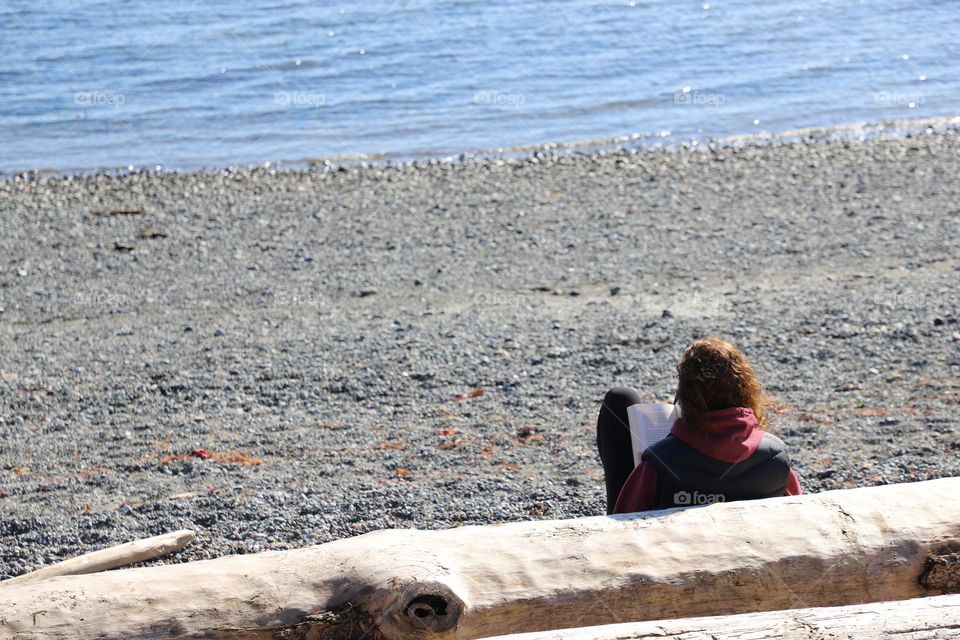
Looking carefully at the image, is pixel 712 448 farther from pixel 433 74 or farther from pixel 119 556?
pixel 433 74

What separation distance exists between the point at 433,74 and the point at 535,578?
2171cm

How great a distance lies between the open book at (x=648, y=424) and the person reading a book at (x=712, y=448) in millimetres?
330

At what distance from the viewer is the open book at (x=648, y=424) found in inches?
159

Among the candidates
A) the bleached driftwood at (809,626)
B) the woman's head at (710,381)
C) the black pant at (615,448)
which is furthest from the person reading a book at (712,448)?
the bleached driftwood at (809,626)

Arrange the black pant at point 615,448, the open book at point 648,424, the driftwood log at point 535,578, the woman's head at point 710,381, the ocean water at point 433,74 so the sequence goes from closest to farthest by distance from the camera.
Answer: the driftwood log at point 535,578, the woman's head at point 710,381, the open book at point 648,424, the black pant at point 615,448, the ocean water at point 433,74

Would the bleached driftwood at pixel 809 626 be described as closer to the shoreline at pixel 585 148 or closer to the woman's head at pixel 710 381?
the woman's head at pixel 710 381

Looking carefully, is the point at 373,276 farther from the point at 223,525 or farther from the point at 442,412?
the point at 223,525

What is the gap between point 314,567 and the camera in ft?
10.1

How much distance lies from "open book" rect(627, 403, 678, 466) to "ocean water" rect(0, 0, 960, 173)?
45.8 ft

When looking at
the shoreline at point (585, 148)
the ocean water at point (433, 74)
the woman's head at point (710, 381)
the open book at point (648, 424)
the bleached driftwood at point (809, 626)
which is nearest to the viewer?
the bleached driftwood at point (809, 626)

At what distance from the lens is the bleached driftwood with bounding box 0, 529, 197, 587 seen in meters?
4.11

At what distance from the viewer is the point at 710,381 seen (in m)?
3.59

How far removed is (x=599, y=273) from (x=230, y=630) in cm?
770

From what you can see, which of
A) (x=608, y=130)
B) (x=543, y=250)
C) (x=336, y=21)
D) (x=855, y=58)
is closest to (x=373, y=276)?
(x=543, y=250)
